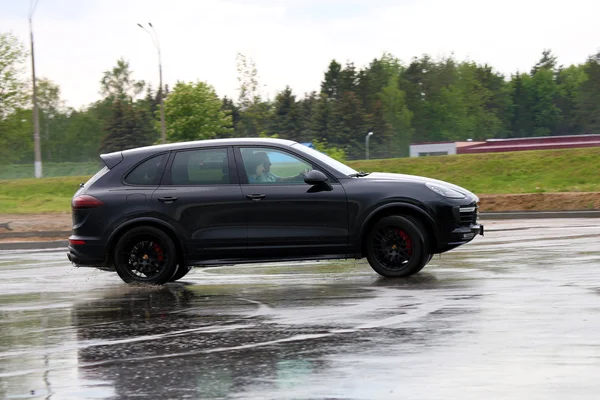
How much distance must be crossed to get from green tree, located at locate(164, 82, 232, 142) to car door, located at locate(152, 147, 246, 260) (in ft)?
298

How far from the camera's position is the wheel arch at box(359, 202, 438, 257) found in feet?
38.4

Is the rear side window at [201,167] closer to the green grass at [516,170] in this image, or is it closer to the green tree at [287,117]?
the green grass at [516,170]

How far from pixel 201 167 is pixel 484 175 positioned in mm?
39398

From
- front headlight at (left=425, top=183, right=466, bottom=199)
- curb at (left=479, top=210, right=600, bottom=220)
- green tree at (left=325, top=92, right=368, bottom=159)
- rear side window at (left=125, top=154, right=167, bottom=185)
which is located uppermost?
green tree at (left=325, top=92, right=368, bottom=159)

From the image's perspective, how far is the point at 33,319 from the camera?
967cm

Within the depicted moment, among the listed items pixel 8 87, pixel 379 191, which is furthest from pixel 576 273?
pixel 8 87

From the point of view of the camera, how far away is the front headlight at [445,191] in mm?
11852

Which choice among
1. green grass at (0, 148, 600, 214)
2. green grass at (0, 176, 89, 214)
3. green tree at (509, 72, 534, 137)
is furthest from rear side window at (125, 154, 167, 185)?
green tree at (509, 72, 534, 137)

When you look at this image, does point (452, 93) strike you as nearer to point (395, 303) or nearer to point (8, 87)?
point (8, 87)

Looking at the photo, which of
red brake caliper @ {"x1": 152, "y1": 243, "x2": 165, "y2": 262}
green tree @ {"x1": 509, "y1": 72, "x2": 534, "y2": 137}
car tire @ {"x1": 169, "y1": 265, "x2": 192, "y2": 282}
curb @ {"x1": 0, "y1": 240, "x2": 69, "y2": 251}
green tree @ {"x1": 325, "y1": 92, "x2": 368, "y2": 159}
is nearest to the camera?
red brake caliper @ {"x1": 152, "y1": 243, "x2": 165, "y2": 262}

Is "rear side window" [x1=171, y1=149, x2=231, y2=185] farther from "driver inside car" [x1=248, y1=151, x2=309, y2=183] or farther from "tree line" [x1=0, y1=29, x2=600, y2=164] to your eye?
"tree line" [x1=0, y1=29, x2=600, y2=164]

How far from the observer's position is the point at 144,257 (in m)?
12.2

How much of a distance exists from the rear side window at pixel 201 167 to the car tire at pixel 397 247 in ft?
6.28

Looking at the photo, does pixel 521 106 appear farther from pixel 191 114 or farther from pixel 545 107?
pixel 191 114
